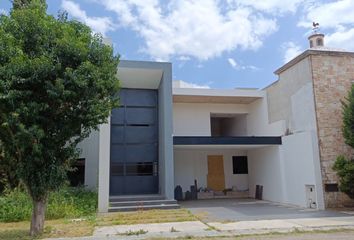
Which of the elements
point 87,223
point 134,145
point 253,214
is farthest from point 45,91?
point 253,214

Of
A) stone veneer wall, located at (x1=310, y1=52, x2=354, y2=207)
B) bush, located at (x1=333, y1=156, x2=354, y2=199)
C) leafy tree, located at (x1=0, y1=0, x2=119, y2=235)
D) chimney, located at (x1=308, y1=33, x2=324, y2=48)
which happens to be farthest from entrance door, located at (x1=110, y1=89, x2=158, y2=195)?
chimney, located at (x1=308, y1=33, x2=324, y2=48)

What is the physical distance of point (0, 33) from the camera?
7.92 metres

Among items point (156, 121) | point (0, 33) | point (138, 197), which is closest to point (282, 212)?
point (138, 197)

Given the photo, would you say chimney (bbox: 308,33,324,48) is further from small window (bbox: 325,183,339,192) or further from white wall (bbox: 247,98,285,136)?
small window (bbox: 325,183,339,192)

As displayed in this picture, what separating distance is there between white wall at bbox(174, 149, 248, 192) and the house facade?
0.06 metres

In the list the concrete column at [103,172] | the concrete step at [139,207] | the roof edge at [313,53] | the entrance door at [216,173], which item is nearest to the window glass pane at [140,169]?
the concrete column at [103,172]

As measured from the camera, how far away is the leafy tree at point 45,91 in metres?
7.86

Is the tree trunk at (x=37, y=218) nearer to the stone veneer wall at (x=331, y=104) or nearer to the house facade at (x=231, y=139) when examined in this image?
the house facade at (x=231, y=139)

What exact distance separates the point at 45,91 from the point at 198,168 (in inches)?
474

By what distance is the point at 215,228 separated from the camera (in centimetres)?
923

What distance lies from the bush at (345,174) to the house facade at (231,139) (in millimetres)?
627

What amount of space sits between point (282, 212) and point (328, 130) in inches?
154

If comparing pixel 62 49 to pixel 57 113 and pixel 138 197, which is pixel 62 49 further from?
pixel 138 197

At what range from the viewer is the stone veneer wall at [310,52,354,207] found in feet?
42.5
